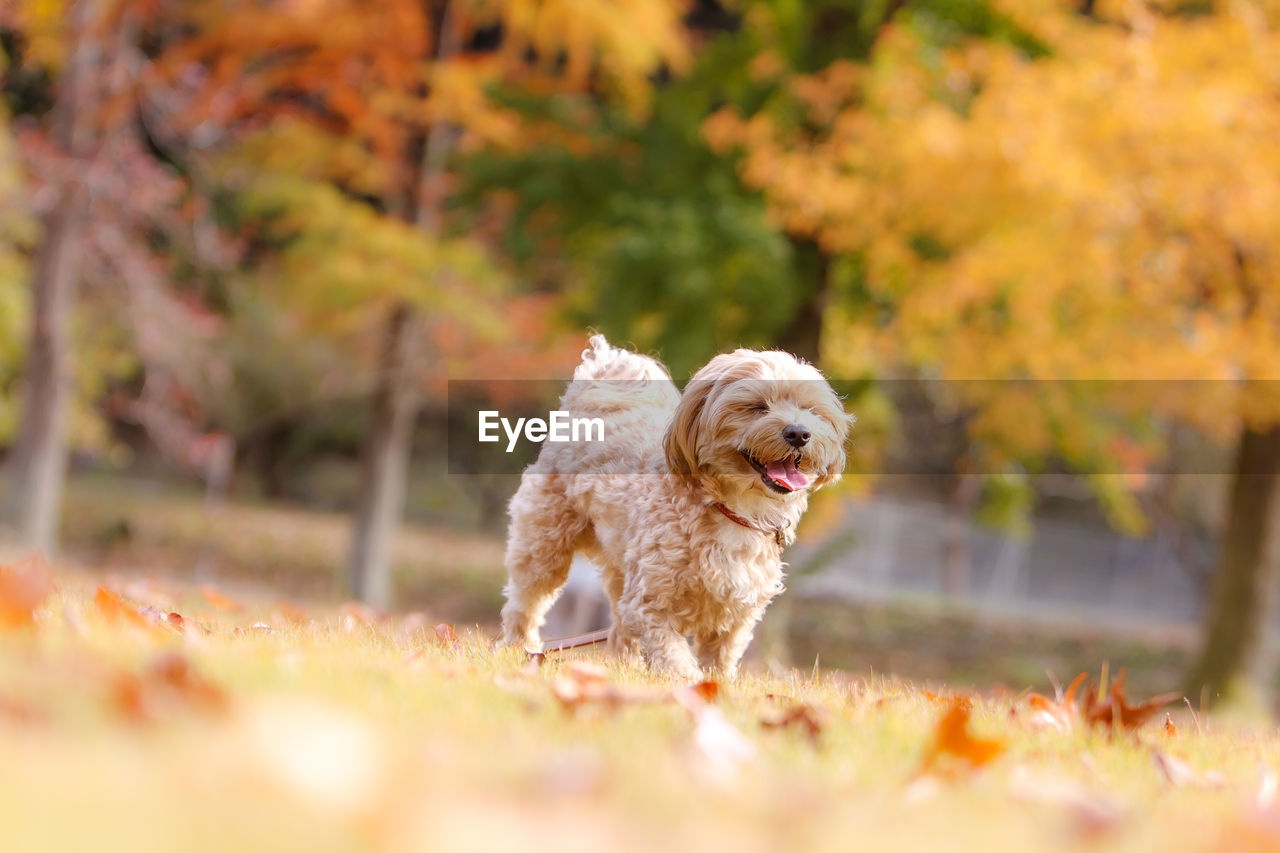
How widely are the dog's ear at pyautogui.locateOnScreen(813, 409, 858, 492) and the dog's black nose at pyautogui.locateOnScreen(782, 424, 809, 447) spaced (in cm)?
22

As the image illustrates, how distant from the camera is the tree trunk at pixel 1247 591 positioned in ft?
34.4

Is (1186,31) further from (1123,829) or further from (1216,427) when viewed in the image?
(1123,829)

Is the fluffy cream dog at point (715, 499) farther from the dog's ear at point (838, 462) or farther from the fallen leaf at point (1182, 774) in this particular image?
the fallen leaf at point (1182, 774)

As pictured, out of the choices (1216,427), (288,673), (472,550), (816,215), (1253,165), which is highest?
(1253,165)

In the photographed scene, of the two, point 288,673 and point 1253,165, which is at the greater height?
point 1253,165

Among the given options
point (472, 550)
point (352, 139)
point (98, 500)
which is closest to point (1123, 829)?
point (352, 139)

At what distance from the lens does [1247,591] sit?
1055 centimetres

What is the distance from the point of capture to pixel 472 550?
19.9 meters

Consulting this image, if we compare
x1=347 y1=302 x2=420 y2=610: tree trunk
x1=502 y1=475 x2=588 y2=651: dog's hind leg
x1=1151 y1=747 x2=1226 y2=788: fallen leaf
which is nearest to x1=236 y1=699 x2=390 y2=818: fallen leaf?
x1=1151 y1=747 x2=1226 y2=788: fallen leaf

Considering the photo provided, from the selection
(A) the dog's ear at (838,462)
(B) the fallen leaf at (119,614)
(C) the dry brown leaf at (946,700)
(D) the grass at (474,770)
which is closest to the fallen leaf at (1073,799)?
(D) the grass at (474,770)

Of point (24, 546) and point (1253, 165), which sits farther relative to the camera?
point (24, 546)

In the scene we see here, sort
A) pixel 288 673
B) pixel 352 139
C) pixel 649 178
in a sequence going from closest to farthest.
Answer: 1. pixel 288 673
2. pixel 649 178
3. pixel 352 139

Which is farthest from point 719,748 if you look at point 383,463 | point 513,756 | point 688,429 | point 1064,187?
point 383,463

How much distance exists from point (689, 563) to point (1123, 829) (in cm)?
216
